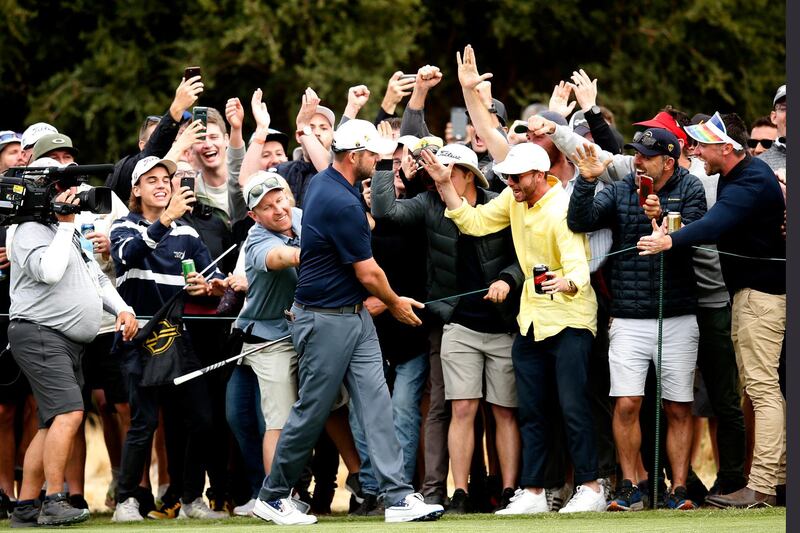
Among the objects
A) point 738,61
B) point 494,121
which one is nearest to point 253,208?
point 494,121

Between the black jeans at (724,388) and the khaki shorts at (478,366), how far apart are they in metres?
1.21

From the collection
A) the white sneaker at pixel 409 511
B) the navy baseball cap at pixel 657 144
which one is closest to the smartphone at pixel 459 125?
the navy baseball cap at pixel 657 144

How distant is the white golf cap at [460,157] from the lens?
32.0 feet

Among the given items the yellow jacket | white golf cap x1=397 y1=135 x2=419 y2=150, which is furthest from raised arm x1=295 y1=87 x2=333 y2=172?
the yellow jacket

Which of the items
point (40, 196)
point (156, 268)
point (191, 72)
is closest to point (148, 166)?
point (156, 268)

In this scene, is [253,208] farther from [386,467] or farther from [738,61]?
[738,61]

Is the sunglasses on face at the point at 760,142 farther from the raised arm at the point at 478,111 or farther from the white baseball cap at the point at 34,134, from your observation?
the white baseball cap at the point at 34,134

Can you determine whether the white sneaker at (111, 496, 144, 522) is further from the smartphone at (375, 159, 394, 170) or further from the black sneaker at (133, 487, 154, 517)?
the smartphone at (375, 159, 394, 170)

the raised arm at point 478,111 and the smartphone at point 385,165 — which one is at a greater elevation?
the raised arm at point 478,111

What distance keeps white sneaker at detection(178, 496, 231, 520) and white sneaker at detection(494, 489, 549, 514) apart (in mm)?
2008

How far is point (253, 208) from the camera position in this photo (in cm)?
975

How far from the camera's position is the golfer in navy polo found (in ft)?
29.4

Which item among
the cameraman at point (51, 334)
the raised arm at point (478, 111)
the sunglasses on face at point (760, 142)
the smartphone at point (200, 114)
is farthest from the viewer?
the sunglasses on face at point (760, 142)

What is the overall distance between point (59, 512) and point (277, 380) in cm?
157
